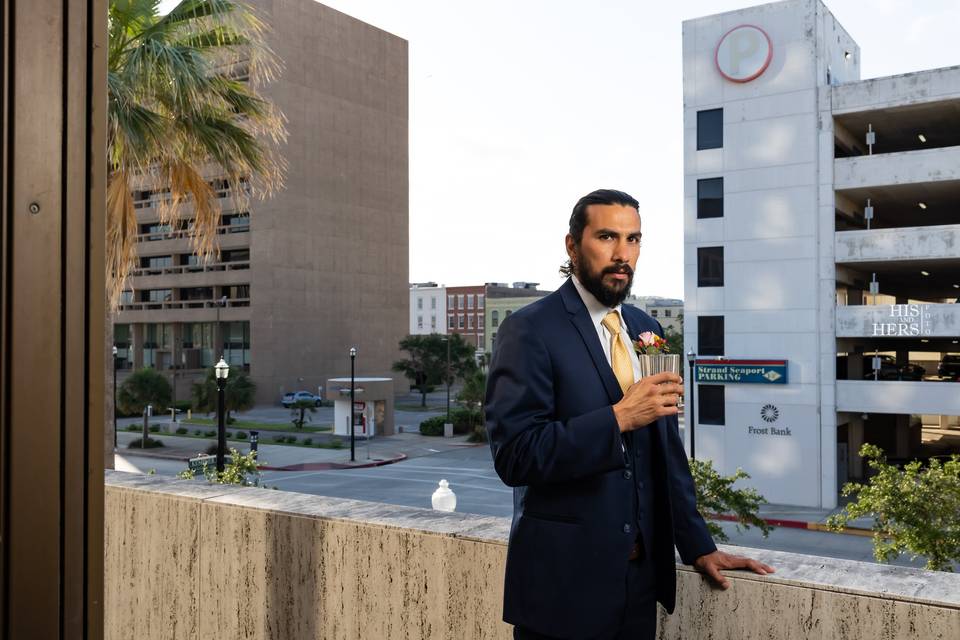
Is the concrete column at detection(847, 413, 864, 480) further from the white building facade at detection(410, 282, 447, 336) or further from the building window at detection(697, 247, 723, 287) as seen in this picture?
the white building facade at detection(410, 282, 447, 336)

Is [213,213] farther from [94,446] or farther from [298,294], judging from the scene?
[298,294]

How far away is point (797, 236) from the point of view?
105ft

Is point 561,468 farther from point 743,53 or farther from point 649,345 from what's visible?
point 743,53

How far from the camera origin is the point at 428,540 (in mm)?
3791

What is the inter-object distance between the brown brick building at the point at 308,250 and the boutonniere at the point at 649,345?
64.9 metres

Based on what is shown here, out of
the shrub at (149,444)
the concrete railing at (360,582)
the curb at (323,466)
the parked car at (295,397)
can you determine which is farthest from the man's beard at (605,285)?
the parked car at (295,397)

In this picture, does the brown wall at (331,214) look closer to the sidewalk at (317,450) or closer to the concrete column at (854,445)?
the sidewalk at (317,450)

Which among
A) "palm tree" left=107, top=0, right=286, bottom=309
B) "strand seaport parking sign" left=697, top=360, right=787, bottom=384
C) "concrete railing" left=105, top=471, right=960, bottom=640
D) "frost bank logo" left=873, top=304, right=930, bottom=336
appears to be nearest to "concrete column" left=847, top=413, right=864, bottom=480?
"strand seaport parking sign" left=697, top=360, right=787, bottom=384

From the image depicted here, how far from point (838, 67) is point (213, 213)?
30090 millimetres

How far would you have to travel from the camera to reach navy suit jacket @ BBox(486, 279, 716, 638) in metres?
2.40

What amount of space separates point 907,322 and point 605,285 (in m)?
31.4

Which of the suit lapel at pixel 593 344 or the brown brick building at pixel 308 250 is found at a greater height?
the brown brick building at pixel 308 250

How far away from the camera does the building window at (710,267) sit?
111ft

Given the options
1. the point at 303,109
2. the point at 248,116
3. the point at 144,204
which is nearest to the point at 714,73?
the point at 248,116
